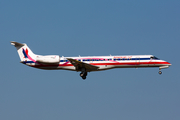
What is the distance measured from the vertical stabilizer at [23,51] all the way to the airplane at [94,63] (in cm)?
95

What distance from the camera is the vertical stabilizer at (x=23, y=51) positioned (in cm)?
3785

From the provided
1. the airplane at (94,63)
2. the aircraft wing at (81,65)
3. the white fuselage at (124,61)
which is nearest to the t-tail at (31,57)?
the airplane at (94,63)

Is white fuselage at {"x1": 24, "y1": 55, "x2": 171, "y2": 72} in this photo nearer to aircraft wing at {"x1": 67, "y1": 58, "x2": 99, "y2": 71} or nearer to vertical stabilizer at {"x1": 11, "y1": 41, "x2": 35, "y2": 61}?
aircraft wing at {"x1": 67, "y1": 58, "x2": 99, "y2": 71}

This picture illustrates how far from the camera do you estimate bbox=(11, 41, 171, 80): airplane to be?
1407 inches

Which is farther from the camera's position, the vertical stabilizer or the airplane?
the vertical stabilizer

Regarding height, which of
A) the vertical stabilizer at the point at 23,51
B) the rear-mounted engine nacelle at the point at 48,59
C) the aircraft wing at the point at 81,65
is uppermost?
the vertical stabilizer at the point at 23,51

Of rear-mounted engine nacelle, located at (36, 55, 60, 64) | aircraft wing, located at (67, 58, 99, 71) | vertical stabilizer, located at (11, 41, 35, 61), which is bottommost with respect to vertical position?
aircraft wing, located at (67, 58, 99, 71)

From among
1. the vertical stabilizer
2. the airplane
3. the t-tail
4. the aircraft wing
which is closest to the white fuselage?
the airplane

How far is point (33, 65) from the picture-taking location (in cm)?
3731

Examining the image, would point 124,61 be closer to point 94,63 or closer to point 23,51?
point 94,63

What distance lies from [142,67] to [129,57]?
225 centimetres

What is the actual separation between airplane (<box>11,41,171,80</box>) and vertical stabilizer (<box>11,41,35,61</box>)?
0.95 metres

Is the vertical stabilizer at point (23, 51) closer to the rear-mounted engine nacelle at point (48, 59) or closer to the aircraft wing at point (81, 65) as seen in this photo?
the rear-mounted engine nacelle at point (48, 59)

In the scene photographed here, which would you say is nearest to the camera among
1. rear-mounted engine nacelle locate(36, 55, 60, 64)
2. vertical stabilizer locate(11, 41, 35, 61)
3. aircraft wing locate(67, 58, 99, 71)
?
aircraft wing locate(67, 58, 99, 71)
